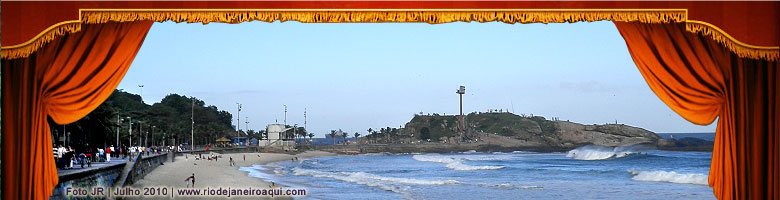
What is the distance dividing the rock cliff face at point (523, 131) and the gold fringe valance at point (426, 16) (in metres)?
52.6

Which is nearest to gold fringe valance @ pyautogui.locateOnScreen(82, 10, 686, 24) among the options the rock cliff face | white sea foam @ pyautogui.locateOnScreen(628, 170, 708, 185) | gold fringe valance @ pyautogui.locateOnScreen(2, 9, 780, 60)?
gold fringe valance @ pyautogui.locateOnScreen(2, 9, 780, 60)

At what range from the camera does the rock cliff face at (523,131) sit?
6041 centimetres

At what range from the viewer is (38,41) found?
3.99 meters

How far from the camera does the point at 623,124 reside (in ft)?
203

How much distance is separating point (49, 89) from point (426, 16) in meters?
2.04

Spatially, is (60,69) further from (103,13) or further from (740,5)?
(740,5)

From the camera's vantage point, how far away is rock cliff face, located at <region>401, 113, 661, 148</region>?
60.4 meters

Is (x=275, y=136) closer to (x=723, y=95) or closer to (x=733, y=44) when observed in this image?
(x=723, y=95)

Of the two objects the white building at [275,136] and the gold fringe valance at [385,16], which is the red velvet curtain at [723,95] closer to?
the gold fringe valance at [385,16]

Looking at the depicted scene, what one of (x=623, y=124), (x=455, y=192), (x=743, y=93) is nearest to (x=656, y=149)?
(x=623, y=124)

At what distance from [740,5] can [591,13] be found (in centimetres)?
80

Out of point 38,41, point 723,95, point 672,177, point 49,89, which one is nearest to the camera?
point 38,41

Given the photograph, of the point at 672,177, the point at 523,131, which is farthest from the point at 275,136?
the point at 672,177

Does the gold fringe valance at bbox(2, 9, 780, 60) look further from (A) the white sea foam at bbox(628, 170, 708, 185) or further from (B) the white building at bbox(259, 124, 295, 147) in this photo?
(B) the white building at bbox(259, 124, 295, 147)
